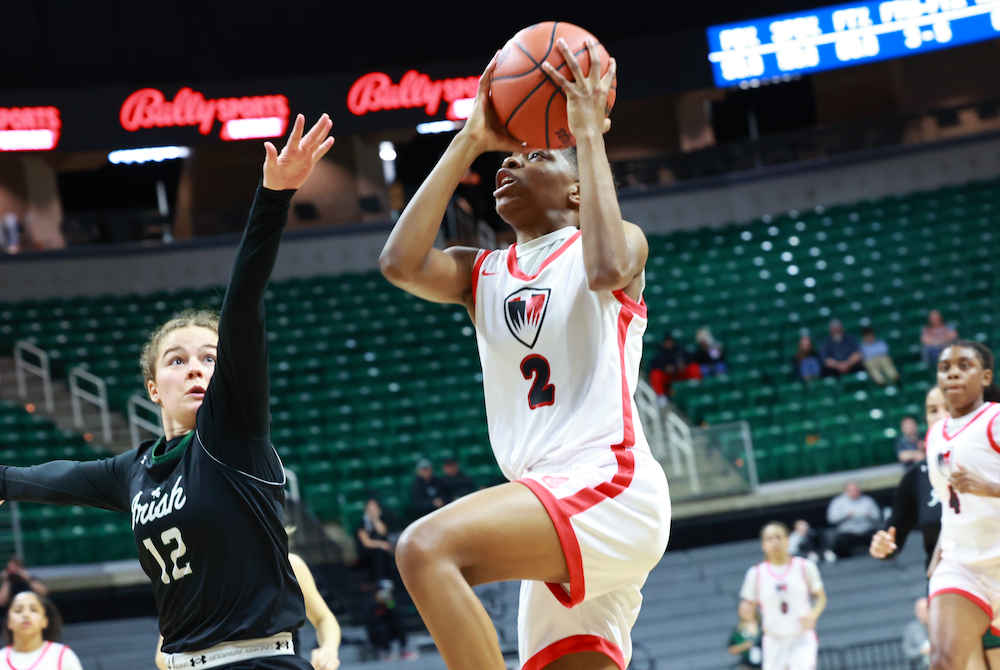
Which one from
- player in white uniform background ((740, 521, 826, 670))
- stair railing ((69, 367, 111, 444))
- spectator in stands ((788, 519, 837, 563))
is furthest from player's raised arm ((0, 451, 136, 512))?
stair railing ((69, 367, 111, 444))

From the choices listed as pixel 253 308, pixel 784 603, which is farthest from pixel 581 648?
pixel 784 603

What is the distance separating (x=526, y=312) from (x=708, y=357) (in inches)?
446

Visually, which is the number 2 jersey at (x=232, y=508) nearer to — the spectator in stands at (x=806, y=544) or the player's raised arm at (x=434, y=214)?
the player's raised arm at (x=434, y=214)

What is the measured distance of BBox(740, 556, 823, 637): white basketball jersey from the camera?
8.23m

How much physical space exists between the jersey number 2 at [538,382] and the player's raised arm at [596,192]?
26cm

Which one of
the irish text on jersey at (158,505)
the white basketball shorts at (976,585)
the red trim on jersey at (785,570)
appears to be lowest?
the red trim on jersey at (785,570)

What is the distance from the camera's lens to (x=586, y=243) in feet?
8.95

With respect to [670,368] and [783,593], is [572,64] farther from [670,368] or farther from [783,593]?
[670,368]

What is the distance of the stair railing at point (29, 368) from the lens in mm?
14859

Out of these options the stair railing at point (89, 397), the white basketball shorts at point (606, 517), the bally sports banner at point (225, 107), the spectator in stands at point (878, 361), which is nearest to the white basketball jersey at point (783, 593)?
the spectator in stands at point (878, 361)

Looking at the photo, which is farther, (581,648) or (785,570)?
(785,570)

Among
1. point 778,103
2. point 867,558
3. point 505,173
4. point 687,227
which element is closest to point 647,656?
point 867,558

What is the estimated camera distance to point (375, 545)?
10.2 m

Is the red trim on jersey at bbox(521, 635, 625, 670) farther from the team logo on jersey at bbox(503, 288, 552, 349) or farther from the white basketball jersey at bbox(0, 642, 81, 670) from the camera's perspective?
the white basketball jersey at bbox(0, 642, 81, 670)
